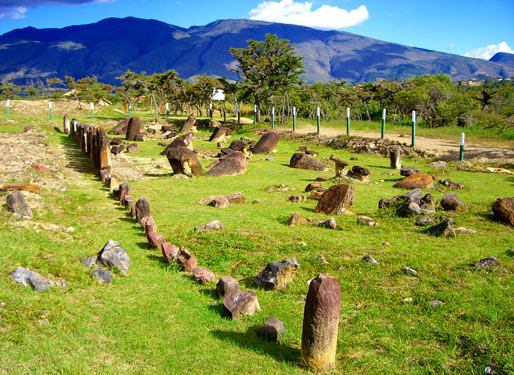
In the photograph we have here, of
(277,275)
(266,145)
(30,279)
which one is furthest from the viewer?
(266,145)

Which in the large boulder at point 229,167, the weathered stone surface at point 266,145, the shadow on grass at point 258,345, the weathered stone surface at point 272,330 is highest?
the weathered stone surface at point 266,145

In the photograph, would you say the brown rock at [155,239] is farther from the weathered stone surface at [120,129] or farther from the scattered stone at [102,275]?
the weathered stone surface at [120,129]

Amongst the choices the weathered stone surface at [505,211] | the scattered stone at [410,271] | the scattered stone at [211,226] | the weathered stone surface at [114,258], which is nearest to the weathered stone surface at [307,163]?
the weathered stone surface at [505,211]

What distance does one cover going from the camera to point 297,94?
157ft

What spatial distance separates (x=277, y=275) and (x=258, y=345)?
1.84 metres

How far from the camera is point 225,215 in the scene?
11.7 m

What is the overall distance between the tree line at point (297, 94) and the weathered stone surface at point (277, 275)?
2552 cm

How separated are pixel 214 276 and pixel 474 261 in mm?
4532

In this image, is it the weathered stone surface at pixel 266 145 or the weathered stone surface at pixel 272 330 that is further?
the weathered stone surface at pixel 266 145

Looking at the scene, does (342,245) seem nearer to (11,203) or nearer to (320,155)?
(11,203)

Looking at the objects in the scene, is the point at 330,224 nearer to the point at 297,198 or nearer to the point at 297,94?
the point at 297,198

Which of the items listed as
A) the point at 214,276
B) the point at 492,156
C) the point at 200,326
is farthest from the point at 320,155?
the point at 200,326

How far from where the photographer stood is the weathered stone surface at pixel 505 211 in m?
10.2

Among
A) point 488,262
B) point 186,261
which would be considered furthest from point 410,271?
point 186,261
